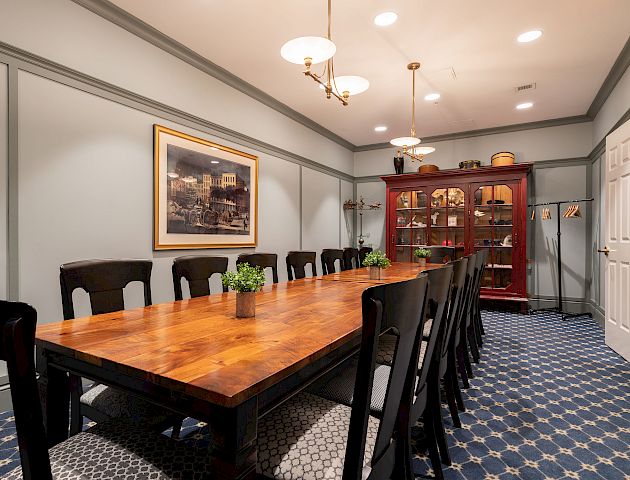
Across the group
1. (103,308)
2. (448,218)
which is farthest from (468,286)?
(448,218)

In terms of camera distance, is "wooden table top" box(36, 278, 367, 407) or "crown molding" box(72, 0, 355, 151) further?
"crown molding" box(72, 0, 355, 151)

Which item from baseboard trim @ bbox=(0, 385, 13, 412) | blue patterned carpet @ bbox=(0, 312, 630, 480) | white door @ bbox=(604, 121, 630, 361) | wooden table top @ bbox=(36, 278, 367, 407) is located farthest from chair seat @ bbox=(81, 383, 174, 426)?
white door @ bbox=(604, 121, 630, 361)

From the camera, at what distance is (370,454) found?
1.03 meters

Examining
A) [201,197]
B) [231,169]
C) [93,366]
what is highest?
[231,169]

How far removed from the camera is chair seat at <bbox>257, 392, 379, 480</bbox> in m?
0.96

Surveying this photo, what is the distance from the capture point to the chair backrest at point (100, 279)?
5.27 ft

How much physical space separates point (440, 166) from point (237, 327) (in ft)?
18.5

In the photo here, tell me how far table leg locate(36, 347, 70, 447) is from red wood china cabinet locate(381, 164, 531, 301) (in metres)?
5.40

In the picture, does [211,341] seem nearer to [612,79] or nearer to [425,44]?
[425,44]

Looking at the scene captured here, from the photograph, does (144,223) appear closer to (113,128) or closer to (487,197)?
(113,128)

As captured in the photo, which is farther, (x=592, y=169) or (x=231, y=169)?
(x=592, y=169)

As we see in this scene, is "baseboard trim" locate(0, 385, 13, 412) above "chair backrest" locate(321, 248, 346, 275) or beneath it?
beneath

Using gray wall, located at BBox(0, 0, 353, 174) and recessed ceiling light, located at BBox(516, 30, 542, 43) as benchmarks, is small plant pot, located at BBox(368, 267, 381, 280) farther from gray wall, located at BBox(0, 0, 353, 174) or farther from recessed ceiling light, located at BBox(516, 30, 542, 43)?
A: recessed ceiling light, located at BBox(516, 30, 542, 43)

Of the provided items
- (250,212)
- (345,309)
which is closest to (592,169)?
(250,212)
